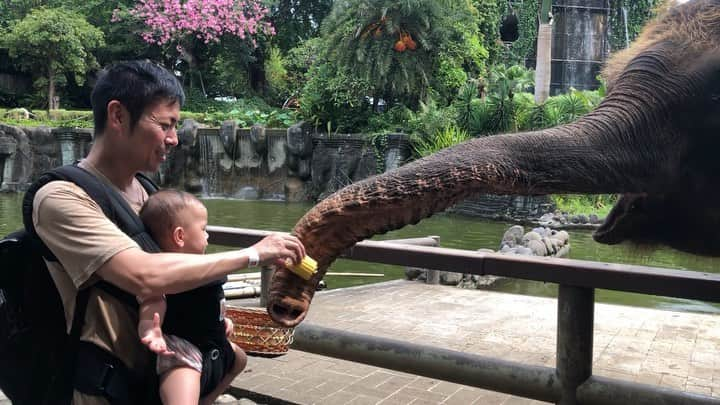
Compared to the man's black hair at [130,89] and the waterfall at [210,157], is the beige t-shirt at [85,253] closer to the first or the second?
the man's black hair at [130,89]

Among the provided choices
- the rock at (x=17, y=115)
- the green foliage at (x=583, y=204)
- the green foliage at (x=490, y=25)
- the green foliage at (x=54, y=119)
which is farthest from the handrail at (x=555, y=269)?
the rock at (x=17, y=115)

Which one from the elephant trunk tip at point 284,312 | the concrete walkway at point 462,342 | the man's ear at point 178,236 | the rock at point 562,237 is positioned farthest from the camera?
the rock at point 562,237

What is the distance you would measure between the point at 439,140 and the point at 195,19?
1261 centimetres

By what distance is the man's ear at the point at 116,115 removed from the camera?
70.6 inches

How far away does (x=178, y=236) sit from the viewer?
1.85 meters

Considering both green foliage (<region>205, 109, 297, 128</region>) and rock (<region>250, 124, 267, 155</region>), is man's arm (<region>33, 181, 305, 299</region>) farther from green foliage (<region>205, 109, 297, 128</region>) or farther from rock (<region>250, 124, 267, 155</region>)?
green foliage (<region>205, 109, 297, 128</region>)

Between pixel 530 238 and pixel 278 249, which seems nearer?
pixel 278 249

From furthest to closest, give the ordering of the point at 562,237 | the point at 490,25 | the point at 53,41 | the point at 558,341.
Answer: the point at 53,41, the point at 490,25, the point at 562,237, the point at 558,341

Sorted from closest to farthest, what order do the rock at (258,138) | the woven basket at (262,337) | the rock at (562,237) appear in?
the woven basket at (262,337), the rock at (562,237), the rock at (258,138)

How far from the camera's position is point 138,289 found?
165 centimetres

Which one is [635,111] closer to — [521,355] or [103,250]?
[103,250]

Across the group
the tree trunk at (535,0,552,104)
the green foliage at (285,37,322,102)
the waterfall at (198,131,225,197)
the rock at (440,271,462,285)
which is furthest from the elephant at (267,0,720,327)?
the green foliage at (285,37,322,102)

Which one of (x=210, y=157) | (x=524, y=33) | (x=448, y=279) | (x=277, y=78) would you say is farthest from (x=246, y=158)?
(x=448, y=279)

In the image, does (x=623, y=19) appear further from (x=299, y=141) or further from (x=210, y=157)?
(x=210, y=157)
